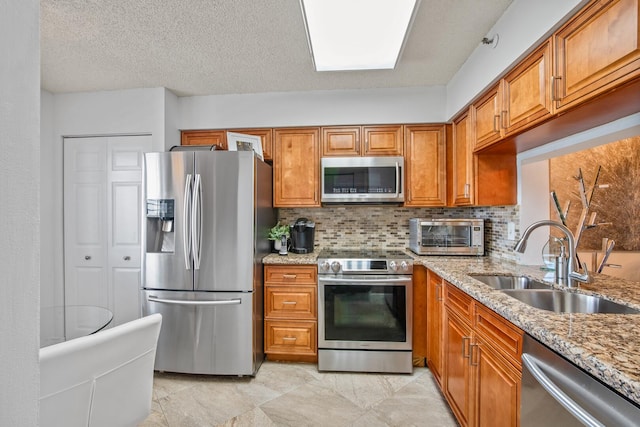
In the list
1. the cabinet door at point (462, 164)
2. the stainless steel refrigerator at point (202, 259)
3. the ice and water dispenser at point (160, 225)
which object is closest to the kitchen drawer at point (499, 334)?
the cabinet door at point (462, 164)

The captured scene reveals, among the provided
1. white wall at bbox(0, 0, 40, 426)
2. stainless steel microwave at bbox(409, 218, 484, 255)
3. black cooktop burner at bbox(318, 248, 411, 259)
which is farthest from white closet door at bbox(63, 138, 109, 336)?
stainless steel microwave at bbox(409, 218, 484, 255)

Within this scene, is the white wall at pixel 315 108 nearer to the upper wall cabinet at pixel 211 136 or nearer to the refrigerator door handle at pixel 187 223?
the upper wall cabinet at pixel 211 136

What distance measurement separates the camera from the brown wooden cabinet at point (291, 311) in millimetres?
2430

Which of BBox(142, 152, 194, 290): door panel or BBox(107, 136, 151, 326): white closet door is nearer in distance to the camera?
BBox(142, 152, 194, 290): door panel

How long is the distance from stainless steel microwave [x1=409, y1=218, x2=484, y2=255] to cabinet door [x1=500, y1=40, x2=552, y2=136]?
39.3 inches

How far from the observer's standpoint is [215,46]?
6.67ft

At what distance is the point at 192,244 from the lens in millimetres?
2178

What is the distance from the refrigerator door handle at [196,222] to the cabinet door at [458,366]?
71.6 inches

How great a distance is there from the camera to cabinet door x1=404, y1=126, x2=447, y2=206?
270cm

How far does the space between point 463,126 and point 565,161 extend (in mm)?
791

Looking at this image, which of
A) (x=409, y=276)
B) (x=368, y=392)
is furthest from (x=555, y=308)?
(x=368, y=392)

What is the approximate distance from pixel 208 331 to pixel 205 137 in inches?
71.4

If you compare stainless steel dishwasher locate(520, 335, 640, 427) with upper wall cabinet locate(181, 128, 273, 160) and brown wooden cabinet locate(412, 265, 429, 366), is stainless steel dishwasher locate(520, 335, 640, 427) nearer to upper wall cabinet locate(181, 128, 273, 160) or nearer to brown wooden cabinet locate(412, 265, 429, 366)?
brown wooden cabinet locate(412, 265, 429, 366)

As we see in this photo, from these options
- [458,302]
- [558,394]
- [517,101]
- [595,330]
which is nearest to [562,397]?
[558,394]
